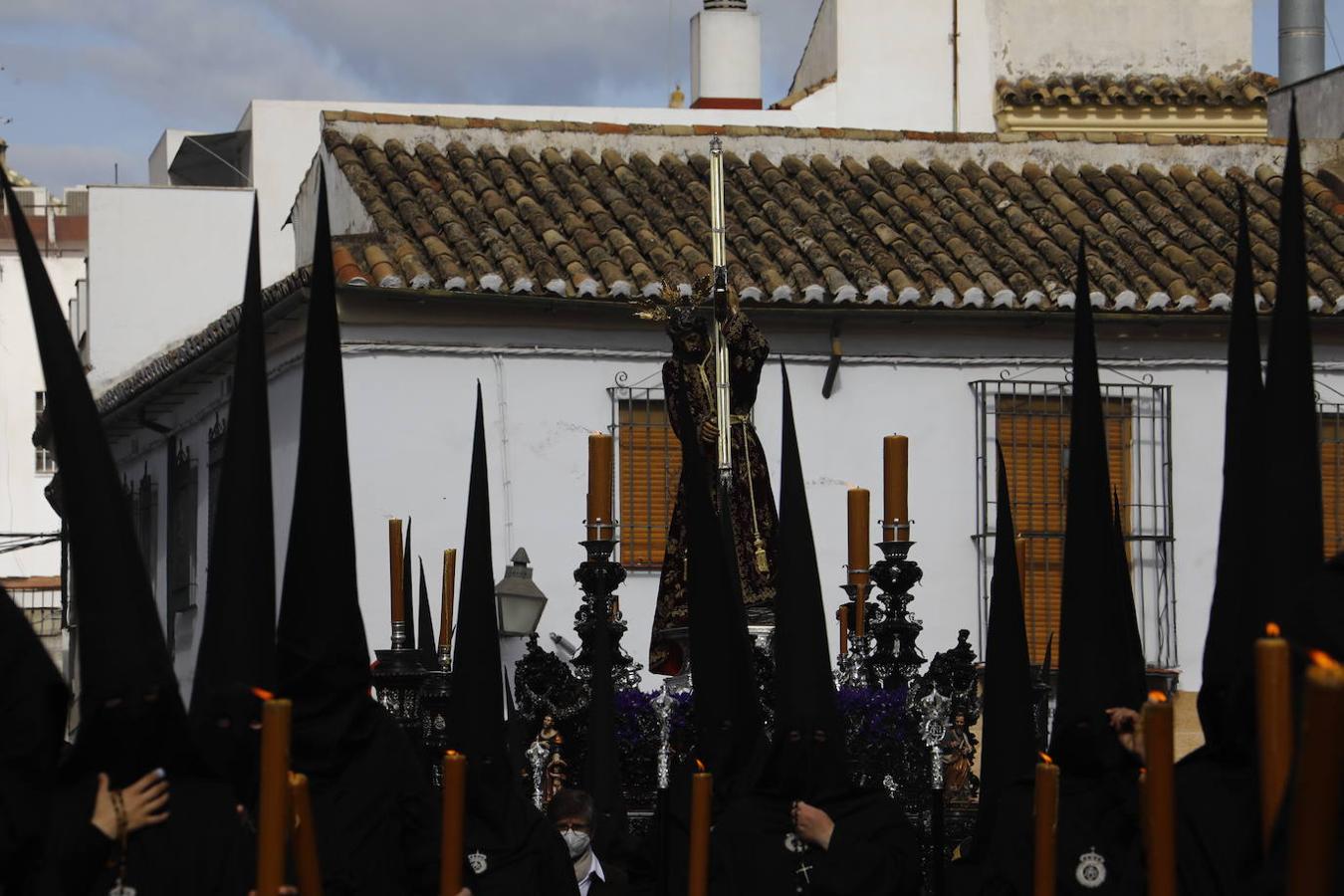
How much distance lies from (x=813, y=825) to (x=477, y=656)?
3.63ft

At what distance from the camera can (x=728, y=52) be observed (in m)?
24.8

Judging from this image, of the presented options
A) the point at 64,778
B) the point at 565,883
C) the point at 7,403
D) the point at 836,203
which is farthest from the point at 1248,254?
the point at 7,403

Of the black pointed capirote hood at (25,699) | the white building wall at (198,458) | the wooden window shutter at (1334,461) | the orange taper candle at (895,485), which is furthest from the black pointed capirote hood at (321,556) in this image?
the wooden window shutter at (1334,461)

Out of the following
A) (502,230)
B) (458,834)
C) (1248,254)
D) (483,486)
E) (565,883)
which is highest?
(502,230)

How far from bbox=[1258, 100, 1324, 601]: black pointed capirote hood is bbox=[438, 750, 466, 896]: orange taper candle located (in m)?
1.75

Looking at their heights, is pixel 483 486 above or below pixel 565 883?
above

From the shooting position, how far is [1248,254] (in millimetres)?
4793

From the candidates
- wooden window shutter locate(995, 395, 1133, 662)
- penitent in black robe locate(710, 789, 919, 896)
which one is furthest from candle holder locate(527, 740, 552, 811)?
wooden window shutter locate(995, 395, 1133, 662)

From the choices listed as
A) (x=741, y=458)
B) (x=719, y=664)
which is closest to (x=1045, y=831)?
(x=719, y=664)

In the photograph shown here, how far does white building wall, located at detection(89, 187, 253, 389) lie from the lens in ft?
70.6

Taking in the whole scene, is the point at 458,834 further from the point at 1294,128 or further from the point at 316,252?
the point at 1294,128

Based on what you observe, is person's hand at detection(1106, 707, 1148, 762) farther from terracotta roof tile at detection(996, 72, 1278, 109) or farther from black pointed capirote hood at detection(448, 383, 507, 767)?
terracotta roof tile at detection(996, 72, 1278, 109)

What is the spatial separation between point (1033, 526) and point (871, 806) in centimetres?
921

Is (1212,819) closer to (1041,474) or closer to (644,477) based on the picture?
(644,477)
